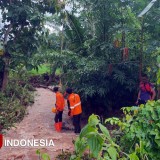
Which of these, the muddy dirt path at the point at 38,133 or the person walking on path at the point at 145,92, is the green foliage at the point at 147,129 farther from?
the person walking on path at the point at 145,92

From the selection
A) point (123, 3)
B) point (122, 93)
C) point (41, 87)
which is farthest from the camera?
point (41, 87)

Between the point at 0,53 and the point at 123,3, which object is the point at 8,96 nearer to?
the point at 0,53

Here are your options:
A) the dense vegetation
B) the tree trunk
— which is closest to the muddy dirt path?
the dense vegetation

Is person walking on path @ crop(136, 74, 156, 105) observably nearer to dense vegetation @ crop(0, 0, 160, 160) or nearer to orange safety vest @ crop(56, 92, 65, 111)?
dense vegetation @ crop(0, 0, 160, 160)

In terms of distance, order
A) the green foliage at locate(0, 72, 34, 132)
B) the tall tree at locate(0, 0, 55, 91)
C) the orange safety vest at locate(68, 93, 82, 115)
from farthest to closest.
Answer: the tall tree at locate(0, 0, 55, 91)
the green foliage at locate(0, 72, 34, 132)
the orange safety vest at locate(68, 93, 82, 115)

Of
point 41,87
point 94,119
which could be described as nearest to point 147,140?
point 94,119

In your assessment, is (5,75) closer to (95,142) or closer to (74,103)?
(74,103)

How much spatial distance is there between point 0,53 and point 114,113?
152 inches

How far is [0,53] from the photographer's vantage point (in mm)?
8438

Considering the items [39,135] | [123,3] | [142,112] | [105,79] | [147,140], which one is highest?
[123,3]

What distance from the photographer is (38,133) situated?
6.90 metres

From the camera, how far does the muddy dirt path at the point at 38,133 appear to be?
5.46m

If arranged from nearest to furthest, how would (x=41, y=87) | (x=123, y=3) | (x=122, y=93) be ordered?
1. (x=123, y=3)
2. (x=122, y=93)
3. (x=41, y=87)

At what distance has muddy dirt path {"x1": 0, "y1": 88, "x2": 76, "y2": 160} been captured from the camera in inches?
215
